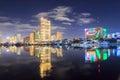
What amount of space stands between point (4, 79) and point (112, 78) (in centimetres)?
1088

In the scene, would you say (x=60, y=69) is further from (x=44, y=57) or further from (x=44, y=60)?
(x=44, y=57)

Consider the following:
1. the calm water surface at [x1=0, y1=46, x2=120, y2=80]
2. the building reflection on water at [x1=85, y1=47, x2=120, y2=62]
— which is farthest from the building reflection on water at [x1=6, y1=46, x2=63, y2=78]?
the building reflection on water at [x1=85, y1=47, x2=120, y2=62]

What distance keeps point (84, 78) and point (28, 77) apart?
5829 mm

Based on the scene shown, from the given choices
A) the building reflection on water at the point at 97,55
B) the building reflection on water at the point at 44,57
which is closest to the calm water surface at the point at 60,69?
the building reflection on water at the point at 44,57

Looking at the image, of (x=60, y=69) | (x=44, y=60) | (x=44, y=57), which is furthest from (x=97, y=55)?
(x=60, y=69)

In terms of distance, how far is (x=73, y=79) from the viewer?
23.0 meters

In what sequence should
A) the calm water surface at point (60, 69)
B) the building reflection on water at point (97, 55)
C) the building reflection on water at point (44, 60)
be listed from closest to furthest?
the calm water surface at point (60, 69) < the building reflection on water at point (44, 60) < the building reflection on water at point (97, 55)

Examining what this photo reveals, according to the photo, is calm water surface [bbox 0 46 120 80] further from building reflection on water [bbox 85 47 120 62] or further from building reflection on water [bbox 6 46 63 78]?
building reflection on water [bbox 85 47 120 62]

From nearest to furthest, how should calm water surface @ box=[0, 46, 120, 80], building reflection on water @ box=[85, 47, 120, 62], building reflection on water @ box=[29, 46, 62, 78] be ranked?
calm water surface @ box=[0, 46, 120, 80]
building reflection on water @ box=[29, 46, 62, 78]
building reflection on water @ box=[85, 47, 120, 62]

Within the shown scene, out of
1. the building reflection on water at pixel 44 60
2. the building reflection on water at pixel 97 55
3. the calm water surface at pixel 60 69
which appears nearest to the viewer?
the calm water surface at pixel 60 69

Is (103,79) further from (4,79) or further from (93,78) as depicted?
(4,79)

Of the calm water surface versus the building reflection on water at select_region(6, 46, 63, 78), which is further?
the building reflection on water at select_region(6, 46, 63, 78)

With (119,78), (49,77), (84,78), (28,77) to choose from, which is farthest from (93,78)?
(28,77)

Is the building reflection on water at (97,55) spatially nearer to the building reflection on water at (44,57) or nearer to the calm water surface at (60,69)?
the calm water surface at (60,69)
